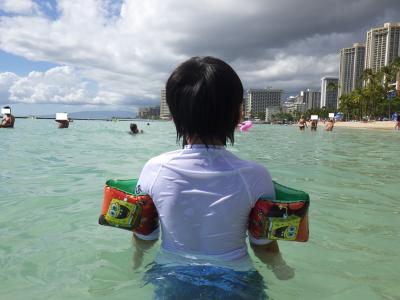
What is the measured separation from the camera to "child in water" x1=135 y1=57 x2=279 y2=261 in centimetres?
173

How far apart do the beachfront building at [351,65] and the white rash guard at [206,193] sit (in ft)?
527

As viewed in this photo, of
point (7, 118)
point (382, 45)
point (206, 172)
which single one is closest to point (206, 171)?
point (206, 172)

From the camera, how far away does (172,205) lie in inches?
73.7

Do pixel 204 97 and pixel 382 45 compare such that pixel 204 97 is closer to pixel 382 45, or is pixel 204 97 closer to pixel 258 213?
pixel 258 213

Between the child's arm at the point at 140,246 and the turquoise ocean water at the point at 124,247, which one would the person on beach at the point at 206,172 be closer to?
the child's arm at the point at 140,246

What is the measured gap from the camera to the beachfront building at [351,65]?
150625 millimetres

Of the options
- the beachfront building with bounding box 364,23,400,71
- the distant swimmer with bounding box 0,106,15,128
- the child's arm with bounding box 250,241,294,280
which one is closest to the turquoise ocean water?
the child's arm with bounding box 250,241,294,280

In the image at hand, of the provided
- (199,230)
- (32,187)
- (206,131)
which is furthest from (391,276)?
(32,187)

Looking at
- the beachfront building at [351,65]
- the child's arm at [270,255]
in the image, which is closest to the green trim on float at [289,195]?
the child's arm at [270,255]

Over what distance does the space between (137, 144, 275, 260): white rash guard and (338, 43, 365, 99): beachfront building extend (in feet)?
527

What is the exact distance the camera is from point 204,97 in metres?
1.71

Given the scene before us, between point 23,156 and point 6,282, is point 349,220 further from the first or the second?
point 23,156

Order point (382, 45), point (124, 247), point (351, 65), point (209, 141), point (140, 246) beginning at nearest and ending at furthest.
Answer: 1. point (209, 141)
2. point (140, 246)
3. point (124, 247)
4. point (382, 45)
5. point (351, 65)

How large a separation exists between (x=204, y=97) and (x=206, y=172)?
1.16 feet
